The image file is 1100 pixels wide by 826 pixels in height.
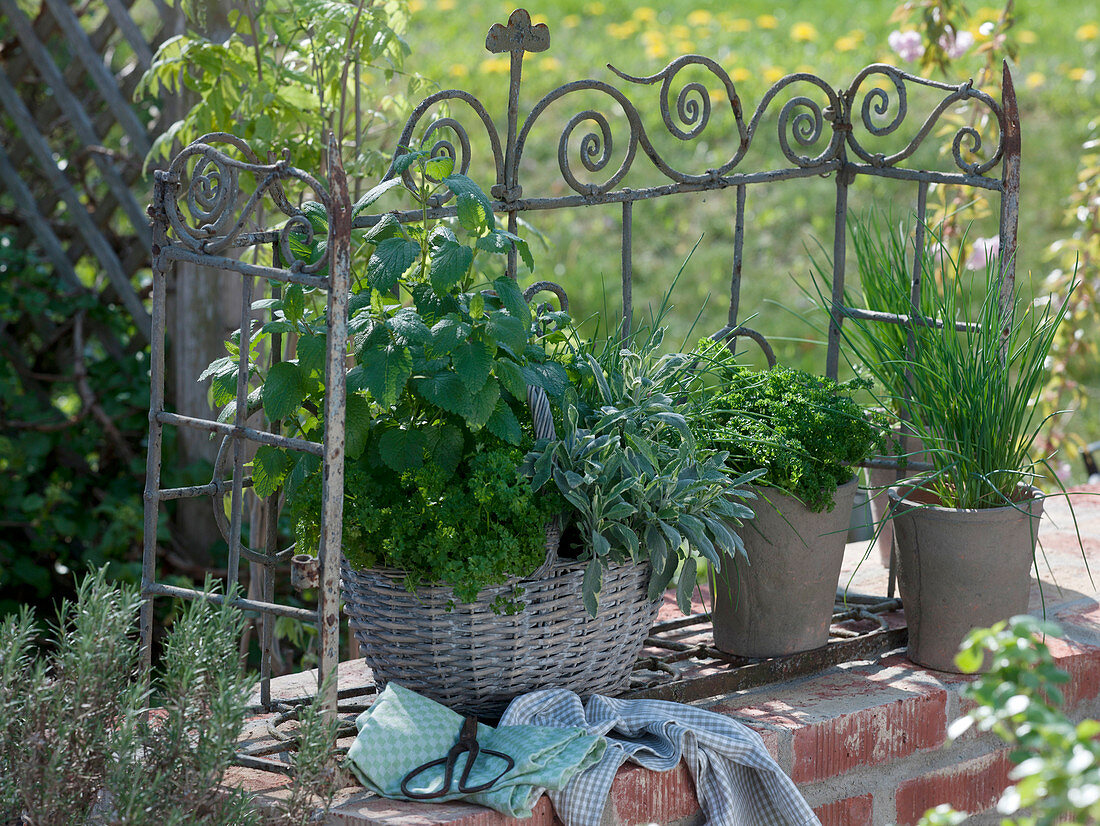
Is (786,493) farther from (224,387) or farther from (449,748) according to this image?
(224,387)

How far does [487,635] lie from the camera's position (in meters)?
1.76

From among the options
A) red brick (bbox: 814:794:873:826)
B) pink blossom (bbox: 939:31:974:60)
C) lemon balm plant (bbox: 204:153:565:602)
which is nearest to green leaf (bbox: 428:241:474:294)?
lemon balm plant (bbox: 204:153:565:602)

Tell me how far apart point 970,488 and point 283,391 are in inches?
47.4

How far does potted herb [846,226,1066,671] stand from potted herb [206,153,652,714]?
0.61 metres

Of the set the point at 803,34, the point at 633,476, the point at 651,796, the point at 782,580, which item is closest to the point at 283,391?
the point at 633,476

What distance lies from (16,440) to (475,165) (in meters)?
3.50

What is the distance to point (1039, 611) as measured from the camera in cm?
250

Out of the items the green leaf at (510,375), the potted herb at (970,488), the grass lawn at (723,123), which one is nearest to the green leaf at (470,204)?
the green leaf at (510,375)

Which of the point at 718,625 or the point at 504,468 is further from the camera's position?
the point at 718,625

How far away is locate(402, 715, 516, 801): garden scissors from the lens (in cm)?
161

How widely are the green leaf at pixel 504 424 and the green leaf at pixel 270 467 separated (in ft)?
1.08

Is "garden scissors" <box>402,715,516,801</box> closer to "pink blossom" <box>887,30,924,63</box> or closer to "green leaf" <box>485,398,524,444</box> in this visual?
"green leaf" <box>485,398,524,444</box>

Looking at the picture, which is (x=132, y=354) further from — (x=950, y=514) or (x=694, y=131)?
(x=950, y=514)

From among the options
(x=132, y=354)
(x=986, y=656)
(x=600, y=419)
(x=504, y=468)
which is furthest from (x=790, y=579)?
(x=132, y=354)
